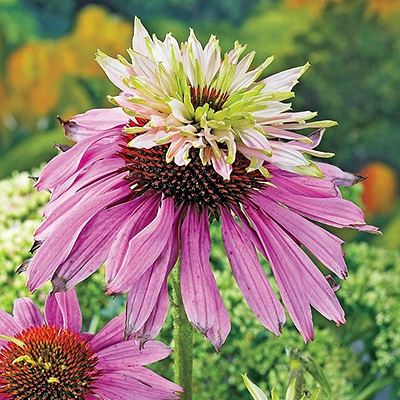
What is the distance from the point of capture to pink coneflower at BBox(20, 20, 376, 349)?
0.98 ft

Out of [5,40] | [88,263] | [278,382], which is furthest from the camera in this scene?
[5,40]

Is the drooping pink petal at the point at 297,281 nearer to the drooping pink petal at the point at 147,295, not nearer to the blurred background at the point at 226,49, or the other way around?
the drooping pink petal at the point at 147,295

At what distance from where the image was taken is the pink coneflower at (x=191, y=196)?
0.98 feet

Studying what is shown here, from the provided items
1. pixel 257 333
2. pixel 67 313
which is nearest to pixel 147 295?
pixel 67 313

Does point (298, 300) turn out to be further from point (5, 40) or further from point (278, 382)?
point (5, 40)

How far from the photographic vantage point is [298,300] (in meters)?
0.31

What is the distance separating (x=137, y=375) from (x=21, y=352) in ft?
0.20

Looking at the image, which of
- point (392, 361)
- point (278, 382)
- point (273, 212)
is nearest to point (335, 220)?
point (273, 212)

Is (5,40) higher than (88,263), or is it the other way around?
(5,40)

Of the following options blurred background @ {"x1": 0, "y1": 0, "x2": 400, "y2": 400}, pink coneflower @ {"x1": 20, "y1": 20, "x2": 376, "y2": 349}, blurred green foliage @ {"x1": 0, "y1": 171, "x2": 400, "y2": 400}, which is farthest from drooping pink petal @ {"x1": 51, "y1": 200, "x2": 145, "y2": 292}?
blurred background @ {"x1": 0, "y1": 0, "x2": 400, "y2": 400}

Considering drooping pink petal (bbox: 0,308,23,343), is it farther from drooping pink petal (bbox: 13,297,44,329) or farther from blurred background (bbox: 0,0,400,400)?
blurred background (bbox: 0,0,400,400)

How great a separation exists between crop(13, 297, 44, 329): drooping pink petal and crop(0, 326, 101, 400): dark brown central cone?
0.05 ft

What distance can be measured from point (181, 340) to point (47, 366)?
0.07 meters

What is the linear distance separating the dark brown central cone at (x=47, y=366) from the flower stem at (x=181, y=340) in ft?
0.14
